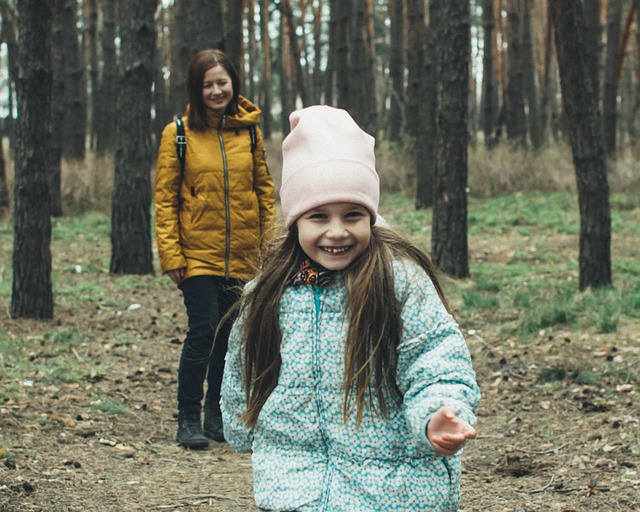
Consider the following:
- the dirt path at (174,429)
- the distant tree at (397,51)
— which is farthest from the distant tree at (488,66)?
the dirt path at (174,429)

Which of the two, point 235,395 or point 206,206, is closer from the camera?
point 235,395

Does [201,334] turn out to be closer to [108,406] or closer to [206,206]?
[206,206]

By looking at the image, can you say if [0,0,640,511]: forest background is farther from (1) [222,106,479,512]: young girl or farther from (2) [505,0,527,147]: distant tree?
(2) [505,0,527,147]: distant tree

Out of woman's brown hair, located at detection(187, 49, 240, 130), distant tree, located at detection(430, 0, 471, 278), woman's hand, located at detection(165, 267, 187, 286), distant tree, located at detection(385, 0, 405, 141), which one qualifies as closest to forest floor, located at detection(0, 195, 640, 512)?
woman's hand, located at detection(165, 267, 187, 286)

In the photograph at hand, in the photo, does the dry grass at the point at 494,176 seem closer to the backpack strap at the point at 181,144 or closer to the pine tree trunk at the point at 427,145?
the pine tree trunk at the point at 427,145

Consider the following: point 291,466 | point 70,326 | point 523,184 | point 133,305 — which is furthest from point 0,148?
point 291,466

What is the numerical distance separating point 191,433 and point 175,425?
60 centimetres

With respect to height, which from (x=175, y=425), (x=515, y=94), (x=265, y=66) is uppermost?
(x=265, y=66)

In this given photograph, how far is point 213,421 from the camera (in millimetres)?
5320

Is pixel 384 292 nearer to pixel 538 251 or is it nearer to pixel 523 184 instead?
pixel 538 251

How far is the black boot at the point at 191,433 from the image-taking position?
5105 millimetres

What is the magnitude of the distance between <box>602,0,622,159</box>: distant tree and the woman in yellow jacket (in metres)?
13.5

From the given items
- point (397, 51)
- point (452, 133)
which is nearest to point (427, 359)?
point (452, 133)

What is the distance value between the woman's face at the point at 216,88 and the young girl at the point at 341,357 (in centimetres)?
231
